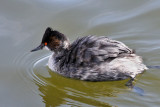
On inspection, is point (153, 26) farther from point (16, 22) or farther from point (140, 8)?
point (16, 22)

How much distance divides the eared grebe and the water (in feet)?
0.52

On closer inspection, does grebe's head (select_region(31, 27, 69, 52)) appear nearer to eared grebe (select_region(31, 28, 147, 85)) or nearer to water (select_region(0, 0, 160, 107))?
eared grebe (select_region(31, 28, 147, 85))

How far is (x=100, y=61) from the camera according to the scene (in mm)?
6668

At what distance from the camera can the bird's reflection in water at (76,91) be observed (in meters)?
6.34

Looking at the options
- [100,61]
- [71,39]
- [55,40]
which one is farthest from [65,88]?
[71,39]

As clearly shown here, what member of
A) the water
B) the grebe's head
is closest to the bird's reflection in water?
the water

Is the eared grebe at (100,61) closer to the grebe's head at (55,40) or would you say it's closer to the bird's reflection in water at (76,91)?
the bird's reflection in water at (76,91)

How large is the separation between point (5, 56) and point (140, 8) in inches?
152

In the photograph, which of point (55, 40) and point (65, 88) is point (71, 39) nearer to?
point (55, 40)

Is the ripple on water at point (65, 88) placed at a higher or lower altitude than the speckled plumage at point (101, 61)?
lower

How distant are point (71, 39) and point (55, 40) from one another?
1.14m

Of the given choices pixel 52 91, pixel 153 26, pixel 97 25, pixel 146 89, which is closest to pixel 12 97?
pixel 52 91

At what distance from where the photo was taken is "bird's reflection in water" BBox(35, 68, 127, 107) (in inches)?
250

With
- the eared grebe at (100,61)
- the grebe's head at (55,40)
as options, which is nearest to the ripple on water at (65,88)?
the eared grebe at (100,61)
